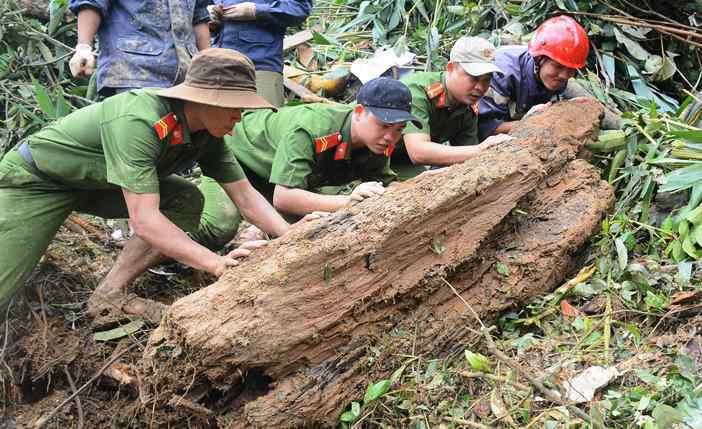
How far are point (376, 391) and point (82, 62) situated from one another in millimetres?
2461

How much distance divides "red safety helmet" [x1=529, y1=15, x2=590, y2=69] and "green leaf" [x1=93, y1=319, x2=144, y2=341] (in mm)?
2943

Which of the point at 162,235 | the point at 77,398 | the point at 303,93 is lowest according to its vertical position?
the point at 303,93

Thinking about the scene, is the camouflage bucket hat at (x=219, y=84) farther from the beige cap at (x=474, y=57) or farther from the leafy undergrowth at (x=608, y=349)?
the beige cap at (x=474, y=57)

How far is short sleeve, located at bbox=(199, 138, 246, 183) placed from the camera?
3.81 metres

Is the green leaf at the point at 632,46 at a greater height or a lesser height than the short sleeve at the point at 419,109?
lesser

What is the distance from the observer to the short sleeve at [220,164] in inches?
150

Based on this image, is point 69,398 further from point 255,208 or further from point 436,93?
point 436,93

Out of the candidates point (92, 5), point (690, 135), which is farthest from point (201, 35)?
point (690, 135)

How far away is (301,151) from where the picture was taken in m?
4.02

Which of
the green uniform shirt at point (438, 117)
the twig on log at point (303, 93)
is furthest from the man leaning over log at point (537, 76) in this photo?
the twig on log at point (303, 93)

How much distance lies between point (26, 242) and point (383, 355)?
1717 mm

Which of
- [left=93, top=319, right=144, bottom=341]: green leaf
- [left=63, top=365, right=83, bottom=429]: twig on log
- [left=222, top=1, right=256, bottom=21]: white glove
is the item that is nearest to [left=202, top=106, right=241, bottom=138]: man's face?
[left=93, top=319, right=144, bottom=341]: green leaf

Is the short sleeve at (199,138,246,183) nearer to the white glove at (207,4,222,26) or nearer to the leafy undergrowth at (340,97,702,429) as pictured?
the leafy undergrowth at (340,97,702,429)

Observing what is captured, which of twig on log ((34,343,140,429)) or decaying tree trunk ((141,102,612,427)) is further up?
decaying tree trunk ((141,102,612,427))
